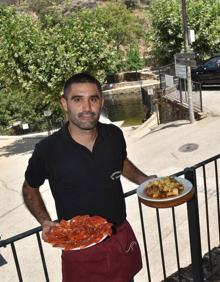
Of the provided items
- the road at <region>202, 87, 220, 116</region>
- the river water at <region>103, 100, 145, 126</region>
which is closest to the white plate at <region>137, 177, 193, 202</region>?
the road at <region>202, 87, 220, 116</region>

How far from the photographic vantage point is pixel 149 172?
1338cm

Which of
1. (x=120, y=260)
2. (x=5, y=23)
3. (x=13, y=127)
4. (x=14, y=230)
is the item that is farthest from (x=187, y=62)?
(x=13, y=127)

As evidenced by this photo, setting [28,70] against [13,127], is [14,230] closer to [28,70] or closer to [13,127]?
[28,70]

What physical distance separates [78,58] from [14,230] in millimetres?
10870


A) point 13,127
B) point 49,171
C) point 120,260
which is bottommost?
point 13,127

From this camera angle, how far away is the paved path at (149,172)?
851 centimetres

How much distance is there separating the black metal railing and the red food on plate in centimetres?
38

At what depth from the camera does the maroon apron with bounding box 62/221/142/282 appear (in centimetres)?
302

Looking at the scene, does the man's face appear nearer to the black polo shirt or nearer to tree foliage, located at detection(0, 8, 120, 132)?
the black polo shirt

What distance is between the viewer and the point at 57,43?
20.1 m

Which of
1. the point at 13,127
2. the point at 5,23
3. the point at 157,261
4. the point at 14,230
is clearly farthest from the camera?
the point at 13,127

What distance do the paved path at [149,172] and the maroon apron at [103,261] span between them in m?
4.22

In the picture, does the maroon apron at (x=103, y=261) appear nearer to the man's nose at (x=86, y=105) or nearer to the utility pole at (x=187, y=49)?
the man's nose at (x=86, y=105)

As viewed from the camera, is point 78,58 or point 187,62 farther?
point 78,58
